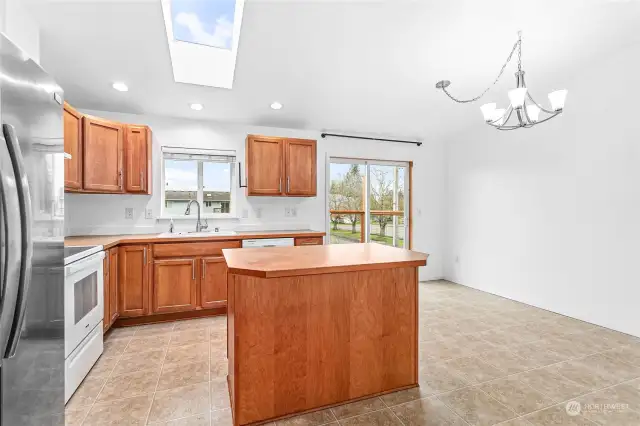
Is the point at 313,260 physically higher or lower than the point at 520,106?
lower

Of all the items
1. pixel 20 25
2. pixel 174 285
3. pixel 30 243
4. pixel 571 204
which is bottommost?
pixel 174 285

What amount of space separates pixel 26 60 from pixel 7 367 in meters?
1.06

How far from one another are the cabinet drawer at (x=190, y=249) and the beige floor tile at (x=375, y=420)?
86.0 inches

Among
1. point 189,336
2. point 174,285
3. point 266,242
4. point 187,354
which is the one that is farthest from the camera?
point 266,242

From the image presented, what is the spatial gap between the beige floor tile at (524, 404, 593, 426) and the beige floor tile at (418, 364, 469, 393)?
0.41m

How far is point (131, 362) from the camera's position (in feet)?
7.77

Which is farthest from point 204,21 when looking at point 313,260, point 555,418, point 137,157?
point 555,418

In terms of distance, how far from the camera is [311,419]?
173 centimetres

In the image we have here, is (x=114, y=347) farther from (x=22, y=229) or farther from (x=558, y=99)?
(x=558, y=99)

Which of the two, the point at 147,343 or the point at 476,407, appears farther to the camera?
the point at 147,343

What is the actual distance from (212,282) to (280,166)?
163cm

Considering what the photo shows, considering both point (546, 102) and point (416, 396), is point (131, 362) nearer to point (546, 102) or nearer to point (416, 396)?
point (416, 396)

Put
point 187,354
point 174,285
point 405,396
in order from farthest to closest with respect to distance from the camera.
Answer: point 174,285 < point 187,354 < point 405,396

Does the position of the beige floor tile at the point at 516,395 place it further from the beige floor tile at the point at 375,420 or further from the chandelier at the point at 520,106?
the chandelier at the point at 520,106
